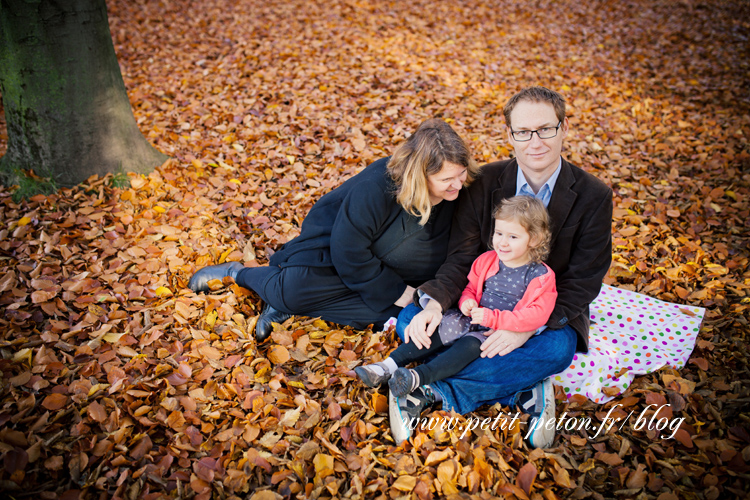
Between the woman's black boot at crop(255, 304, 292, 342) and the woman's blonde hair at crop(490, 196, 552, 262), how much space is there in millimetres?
1624

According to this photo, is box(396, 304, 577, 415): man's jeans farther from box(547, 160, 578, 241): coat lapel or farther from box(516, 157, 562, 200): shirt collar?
box(516, 157, 562, 200): shirt collar

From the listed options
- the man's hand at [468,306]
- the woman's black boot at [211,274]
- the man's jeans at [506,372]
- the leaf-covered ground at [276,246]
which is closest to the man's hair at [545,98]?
the man's hand at [468,306]

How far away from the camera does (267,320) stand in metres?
3.22

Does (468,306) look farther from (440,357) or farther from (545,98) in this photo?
(545,98)

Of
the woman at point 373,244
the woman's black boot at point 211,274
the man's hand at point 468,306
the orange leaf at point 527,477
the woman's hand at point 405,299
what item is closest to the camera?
the orange leaf at point 527,477

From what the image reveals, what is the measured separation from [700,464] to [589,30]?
26.6 ft

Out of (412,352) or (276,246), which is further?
(276,246)

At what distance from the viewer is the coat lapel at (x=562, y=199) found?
8.95ft

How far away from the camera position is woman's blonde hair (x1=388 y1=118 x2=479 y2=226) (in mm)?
2656

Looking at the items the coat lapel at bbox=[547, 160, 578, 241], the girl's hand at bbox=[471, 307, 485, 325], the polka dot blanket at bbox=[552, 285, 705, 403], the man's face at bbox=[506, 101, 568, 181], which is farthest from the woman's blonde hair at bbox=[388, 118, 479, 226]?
the polka dot blanket at bbox=[552, 285, 705, 403]

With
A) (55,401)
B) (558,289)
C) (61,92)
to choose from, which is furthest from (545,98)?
(61,92)

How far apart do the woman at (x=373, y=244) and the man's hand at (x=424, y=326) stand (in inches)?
12.9

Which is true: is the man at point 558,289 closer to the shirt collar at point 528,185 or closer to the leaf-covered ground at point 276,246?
the shirt collar at point 528,185

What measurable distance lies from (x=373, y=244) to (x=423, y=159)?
2.20 feet
